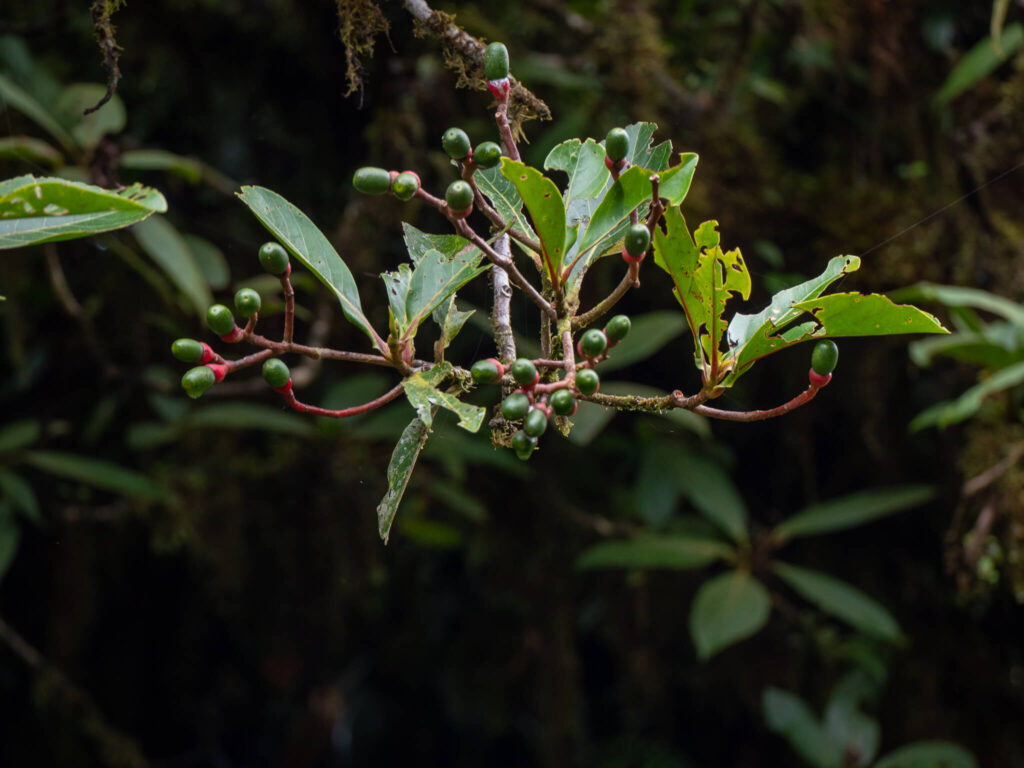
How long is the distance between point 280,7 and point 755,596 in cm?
153

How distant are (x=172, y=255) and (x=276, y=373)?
83 cm

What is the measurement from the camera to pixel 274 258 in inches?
18.4

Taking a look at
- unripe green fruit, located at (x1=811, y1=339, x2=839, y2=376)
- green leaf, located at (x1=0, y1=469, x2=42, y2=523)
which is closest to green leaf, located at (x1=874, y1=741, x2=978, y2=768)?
unripe green fruit, located at (x1=811, y1=339, x2=839, y2=376)

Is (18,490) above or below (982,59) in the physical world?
below

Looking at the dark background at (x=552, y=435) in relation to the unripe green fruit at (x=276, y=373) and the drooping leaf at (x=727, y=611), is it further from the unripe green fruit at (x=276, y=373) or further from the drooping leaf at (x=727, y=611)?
the unripe green fruit at (x=276, y=373)

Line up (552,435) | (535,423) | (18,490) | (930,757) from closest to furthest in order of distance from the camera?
(535,423), (18,490), (930,757), (552,435)

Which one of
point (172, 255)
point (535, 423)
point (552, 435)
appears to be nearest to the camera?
point (535, 423)

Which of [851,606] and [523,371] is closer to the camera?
[523,371]

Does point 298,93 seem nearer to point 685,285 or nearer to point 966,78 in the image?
point 966,78

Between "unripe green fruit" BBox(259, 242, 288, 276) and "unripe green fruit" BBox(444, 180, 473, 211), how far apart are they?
Answer: 0.35 ft

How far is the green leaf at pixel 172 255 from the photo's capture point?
3.81ft

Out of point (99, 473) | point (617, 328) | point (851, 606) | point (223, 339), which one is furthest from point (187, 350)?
point (851, 606)

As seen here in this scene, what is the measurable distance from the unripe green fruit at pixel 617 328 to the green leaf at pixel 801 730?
1.39 metres

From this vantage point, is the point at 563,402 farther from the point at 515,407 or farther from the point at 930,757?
the point at 930,757
